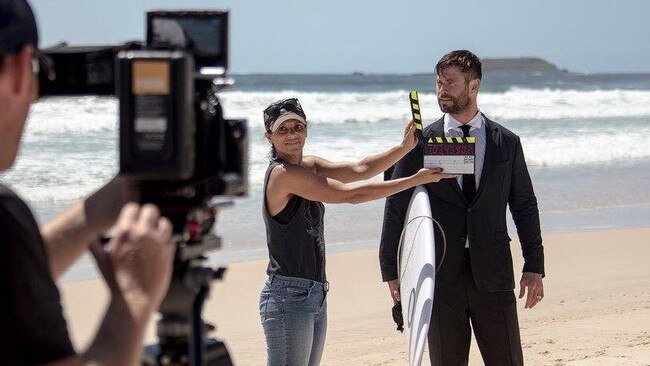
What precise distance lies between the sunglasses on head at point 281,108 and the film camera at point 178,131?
8.05 feet

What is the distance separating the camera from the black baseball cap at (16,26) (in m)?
1.42

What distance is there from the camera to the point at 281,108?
447cm

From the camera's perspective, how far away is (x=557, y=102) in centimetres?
3731

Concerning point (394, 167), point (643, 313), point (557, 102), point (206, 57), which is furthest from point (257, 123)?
point (206, 57)

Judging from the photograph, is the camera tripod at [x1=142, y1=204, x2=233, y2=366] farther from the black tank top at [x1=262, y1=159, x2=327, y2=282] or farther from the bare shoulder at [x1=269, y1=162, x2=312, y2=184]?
the black tank top at [x1=262, y1=159, x2=327, y2=282]

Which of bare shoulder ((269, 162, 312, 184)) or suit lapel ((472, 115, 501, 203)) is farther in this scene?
suit lapel ((472, 115, 501, 203))

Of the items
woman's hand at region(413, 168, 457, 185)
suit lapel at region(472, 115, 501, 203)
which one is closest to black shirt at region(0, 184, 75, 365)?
woman's hand at region(413, 168, 457, 185)

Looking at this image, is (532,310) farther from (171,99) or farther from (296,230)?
(171,99)

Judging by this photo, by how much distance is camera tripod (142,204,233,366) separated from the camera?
5.92 ft

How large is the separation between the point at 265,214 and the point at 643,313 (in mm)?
4508

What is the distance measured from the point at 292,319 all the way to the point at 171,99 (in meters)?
2.71

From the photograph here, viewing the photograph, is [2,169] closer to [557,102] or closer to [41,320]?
[41,320]

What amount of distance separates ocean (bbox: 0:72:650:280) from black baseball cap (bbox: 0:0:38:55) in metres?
0.46

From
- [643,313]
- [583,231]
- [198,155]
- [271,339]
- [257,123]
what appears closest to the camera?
[198,155]
